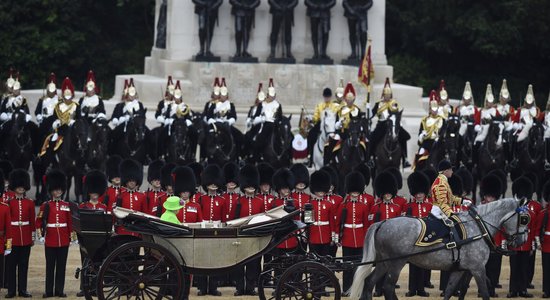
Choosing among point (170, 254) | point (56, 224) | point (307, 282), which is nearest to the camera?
point (170, 254)

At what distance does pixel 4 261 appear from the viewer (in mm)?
17766

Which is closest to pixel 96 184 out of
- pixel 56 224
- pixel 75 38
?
pixel 56 224

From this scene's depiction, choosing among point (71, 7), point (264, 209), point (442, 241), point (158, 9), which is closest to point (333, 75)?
point (158, 9)

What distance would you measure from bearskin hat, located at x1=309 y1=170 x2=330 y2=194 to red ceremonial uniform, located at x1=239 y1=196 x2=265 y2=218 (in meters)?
0.70

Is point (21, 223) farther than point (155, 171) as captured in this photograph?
No

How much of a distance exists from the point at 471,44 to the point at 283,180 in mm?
22646

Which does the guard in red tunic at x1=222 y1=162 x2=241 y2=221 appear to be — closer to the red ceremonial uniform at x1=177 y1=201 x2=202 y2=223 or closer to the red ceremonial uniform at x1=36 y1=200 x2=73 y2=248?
the red ceremonial uniform at x1=177 y1=201 x2=202 y2=223

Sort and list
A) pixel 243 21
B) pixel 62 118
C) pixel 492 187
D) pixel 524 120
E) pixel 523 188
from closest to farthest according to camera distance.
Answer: pixel 492 187, pixel 523 188, pixel 62 118, pixel 524 120, pixel 243 21

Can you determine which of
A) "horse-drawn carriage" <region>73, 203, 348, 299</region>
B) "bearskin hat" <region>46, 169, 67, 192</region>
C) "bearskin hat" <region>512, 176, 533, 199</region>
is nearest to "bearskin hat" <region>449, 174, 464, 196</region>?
"bearskin hat" <region>512, 176, 533, 199</region>

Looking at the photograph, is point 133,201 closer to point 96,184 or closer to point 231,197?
point 96,184

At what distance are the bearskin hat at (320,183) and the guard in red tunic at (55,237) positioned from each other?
294 centimetres

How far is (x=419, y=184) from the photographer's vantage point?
1841cm

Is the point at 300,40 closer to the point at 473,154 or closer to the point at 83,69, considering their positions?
the point at 473,154

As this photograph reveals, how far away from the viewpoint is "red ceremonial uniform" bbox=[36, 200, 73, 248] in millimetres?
17422
